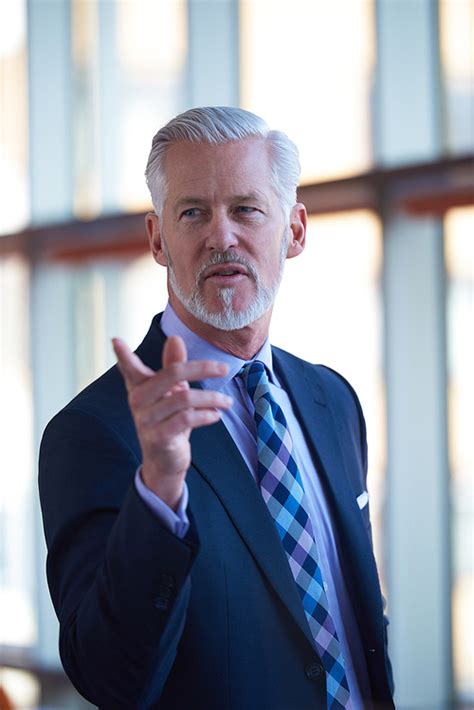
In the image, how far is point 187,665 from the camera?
1.33m

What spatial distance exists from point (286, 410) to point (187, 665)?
1.72 ft

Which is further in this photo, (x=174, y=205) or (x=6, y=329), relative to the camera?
(x=6, y=329)

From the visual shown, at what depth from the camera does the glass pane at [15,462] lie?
16.4 ft

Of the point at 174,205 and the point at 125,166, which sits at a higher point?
the point at 125,166

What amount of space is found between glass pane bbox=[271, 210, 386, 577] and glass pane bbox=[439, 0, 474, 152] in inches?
18.2

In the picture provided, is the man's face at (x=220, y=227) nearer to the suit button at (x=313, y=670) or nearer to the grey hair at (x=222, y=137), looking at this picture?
the grey hair at (x=222, y=137)

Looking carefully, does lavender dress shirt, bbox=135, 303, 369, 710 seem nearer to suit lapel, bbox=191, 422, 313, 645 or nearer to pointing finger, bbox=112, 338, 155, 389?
suit lapel, bbox=191, 422, 313, 645

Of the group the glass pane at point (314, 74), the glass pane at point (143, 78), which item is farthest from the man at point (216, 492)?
the glass pane at point (143, 78)

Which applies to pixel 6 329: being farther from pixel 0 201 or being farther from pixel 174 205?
pixel 174 205

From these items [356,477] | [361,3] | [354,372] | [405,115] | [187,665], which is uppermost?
[361,3]

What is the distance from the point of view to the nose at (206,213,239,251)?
1.54m

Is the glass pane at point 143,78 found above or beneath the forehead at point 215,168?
above

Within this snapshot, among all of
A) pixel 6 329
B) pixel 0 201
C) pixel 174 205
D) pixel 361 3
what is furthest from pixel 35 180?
pixel 174 205

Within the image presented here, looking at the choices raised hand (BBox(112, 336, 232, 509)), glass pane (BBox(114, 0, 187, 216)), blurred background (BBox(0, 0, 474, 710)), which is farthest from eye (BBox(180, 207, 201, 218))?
glass pane (BBox(114, 0, 187, 216))
